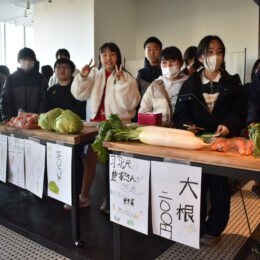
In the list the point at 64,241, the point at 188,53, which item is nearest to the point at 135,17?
the point at 188,53

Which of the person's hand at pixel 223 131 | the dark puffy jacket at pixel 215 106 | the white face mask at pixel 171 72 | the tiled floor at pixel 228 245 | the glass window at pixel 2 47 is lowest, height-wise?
the tiled floor at pixel 228 245

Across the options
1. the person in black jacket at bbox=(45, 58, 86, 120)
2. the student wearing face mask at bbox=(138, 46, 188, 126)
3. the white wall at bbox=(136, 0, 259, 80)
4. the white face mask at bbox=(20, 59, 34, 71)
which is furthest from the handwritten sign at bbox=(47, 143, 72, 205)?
the white wall at bbox=(136, 0, 259, 80)

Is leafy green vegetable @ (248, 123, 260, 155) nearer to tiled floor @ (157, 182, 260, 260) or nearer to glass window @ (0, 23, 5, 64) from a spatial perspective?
tiled floor @ (157, 182, 260, 260)

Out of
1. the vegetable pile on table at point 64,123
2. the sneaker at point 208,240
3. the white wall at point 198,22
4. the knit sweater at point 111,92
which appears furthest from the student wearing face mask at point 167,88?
the white wall at point 198,22

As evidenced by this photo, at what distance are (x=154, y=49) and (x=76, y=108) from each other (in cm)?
105

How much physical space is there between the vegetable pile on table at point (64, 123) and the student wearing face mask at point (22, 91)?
1.00 meters

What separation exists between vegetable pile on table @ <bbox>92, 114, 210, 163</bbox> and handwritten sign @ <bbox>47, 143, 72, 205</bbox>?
30 centimetres

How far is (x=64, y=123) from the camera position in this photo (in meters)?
1.92

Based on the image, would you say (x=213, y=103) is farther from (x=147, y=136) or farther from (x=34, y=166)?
(x=34, y=166)

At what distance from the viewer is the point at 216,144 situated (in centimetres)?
138

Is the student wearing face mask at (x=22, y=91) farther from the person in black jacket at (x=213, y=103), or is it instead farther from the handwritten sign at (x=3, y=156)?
the person in black jacket at (x=213, y=103)

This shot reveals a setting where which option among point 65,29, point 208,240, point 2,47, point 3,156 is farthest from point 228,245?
point 2,47

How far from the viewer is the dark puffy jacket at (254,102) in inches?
76.9

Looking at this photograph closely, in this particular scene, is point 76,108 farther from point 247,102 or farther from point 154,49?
point 247,102
